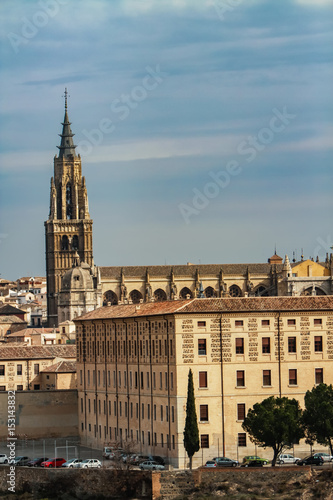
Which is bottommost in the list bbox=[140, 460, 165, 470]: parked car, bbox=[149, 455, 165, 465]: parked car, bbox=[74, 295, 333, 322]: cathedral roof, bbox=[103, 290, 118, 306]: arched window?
bbox=[140, 460, 165, 470]: parked car

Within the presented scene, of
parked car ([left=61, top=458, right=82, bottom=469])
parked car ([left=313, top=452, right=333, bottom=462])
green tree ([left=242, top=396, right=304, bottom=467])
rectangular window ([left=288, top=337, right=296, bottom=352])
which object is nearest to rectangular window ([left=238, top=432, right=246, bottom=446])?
green tree ([left=242, top=396, right=304, bottom=467])

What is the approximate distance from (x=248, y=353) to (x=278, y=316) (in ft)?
8.83

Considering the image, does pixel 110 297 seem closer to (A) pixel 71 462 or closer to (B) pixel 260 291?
(B) pixel 260 291

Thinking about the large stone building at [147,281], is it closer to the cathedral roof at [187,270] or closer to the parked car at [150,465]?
the cathedral roof at [187,270]

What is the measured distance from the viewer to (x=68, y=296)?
182875 mm

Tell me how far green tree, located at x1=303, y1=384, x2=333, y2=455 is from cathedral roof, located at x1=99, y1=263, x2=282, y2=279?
11457 cm

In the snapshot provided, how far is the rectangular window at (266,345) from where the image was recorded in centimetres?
8094

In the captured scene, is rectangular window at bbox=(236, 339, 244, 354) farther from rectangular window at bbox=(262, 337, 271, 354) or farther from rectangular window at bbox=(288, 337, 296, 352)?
rectangular window at bbox=(288, 337, 296, 352)

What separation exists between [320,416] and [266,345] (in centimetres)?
631

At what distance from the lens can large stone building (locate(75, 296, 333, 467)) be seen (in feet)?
259

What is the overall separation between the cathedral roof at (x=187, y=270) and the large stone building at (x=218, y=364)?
106m

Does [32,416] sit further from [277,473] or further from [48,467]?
[277,473]

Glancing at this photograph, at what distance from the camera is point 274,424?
75375 mm

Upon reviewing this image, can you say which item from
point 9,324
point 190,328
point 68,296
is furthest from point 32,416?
point 68,296
